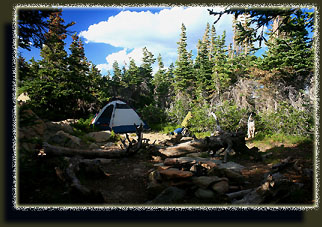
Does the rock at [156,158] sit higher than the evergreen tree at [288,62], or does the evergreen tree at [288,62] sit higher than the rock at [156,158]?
the evergreen tree at [288,62]

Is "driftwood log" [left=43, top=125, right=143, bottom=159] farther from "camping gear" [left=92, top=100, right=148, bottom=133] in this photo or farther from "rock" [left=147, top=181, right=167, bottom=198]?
"camping gear" [left=92, top=100, right=148, bottom=133]

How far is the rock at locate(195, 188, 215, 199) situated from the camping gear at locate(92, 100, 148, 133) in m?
8.67

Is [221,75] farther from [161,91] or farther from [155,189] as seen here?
[155,189]

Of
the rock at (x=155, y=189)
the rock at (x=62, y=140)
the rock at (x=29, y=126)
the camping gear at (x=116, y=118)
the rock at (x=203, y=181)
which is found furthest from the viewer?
the camping gear at (x=116, y=118)

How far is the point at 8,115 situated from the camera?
1.97 m

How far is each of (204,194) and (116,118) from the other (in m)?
9.14

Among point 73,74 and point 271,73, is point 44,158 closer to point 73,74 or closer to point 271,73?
point 73,74

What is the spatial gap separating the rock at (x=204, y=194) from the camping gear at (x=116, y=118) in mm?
8674

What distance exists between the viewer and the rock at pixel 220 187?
2.33 meters

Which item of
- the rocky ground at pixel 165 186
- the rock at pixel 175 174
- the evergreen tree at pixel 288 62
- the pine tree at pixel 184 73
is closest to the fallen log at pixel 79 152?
the rocky ground at pixel 165 186

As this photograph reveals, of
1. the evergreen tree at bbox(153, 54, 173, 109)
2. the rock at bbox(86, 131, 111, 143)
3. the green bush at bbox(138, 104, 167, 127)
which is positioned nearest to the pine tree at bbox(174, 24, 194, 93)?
the evergreen tree at bbox(153, 54, 173, 109)

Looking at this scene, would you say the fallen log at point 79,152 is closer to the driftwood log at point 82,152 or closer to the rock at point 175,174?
the driftwood log at point 82,152

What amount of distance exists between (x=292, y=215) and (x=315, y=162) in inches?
30.6

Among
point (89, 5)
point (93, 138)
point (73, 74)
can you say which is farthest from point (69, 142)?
point (73, 74)
